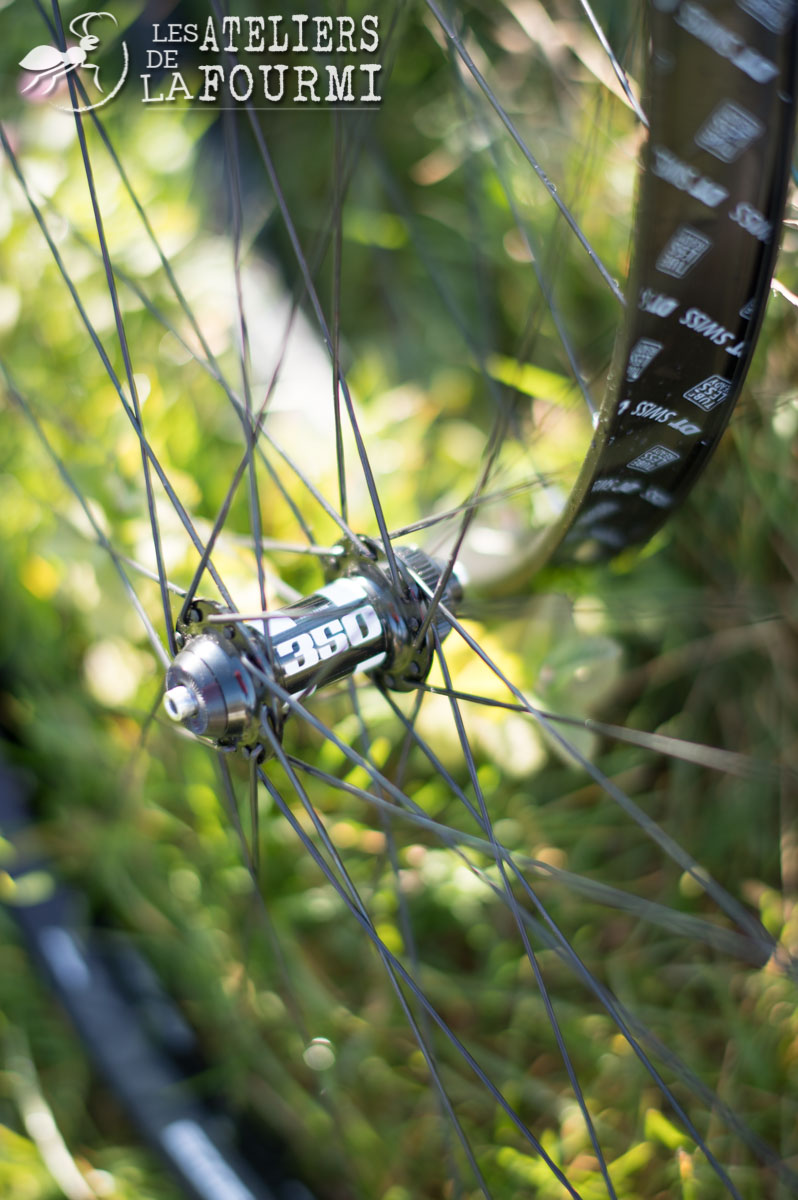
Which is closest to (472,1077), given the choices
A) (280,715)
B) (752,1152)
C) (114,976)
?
(752,1152)

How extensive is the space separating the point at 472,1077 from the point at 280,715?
0.42 m

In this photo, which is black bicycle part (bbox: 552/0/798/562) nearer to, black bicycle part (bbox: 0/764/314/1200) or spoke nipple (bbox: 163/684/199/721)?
spoke nipple (bbox: 163/684/199/721)

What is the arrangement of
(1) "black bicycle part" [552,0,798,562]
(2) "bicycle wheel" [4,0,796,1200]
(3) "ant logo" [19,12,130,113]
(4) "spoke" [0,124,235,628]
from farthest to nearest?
(3) "ant logo" [19,12,130,113] → (2) "bicycle wheel" [4,0,796,1200] → (4) "spoke" [0,124,235,628] → (1) "black bicycle part" [552,0,798,562]

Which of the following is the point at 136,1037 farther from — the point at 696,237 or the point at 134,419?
the point at 696,237

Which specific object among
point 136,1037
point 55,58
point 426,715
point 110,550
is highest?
point 55,58

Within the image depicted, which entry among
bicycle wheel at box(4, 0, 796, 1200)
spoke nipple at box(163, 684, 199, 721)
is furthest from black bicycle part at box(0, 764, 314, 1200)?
spoke nipple at box(163, 684, 199, 721)

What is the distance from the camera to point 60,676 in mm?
777

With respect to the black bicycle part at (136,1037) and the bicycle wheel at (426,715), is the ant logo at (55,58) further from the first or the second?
the black bicycle part at (136,1037)

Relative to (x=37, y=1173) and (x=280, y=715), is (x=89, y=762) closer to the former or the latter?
(x=37, y=1173)

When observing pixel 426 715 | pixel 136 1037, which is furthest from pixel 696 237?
pixel 136 1037

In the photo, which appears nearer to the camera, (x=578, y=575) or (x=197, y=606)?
(x=197, y=606)

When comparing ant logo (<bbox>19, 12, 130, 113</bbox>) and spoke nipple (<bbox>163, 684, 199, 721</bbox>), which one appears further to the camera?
ant logo (<bbox>19, 12, 130, 113</bbox>)

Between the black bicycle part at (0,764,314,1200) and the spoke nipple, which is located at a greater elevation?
the spoke nipple

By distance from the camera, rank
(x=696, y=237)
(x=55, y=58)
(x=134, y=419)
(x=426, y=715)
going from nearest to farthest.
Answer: (x=696, y=237) < (x=134, y=419) < (x=426, y=715) < (x=55, y=58)
